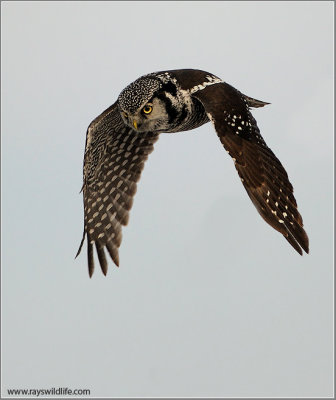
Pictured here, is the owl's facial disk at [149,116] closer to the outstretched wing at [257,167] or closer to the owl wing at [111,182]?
the outstretched wing at [257,167]

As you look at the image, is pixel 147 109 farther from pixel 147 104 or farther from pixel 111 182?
pixel 111 182

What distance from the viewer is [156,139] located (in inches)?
534

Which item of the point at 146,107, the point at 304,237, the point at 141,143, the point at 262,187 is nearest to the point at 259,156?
the point at 262,187

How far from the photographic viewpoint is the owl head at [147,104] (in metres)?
11.5

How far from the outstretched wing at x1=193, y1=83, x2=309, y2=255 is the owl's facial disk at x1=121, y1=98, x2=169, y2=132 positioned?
0.85 meters

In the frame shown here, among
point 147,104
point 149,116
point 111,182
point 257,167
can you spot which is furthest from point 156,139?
point 257,167

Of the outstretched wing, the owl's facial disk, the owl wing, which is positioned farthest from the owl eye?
the owl wing

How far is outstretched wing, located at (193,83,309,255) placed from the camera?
9.78 metres

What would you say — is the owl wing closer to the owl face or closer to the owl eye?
the owl face

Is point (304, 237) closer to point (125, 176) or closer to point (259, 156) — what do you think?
point (259, 156)

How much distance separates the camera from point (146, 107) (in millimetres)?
11602

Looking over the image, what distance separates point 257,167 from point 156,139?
3700 mm

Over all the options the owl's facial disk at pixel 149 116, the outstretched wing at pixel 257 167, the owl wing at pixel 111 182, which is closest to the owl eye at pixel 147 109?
the owl's facial disk at pixel 149 116

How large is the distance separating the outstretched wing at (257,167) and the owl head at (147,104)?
2.52 feet
